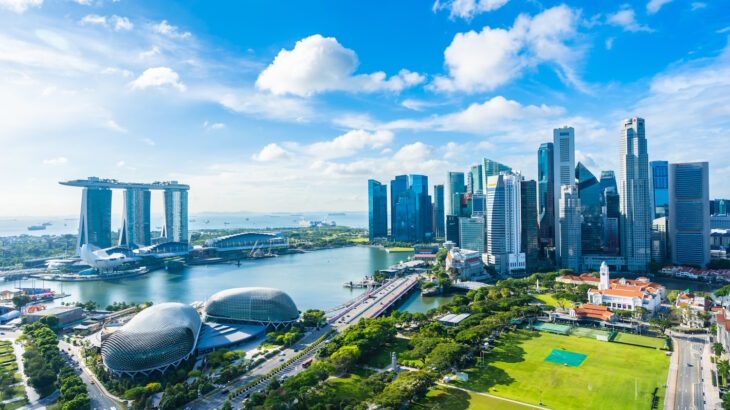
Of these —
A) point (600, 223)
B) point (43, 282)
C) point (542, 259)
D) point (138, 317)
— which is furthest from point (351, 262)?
point (138, 317)

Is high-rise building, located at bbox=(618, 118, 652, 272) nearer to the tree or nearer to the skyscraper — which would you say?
the skyscraper

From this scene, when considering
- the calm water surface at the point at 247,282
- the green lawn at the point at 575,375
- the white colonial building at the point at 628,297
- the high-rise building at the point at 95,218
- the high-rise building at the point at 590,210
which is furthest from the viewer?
the high-rise building at the point at 95,218

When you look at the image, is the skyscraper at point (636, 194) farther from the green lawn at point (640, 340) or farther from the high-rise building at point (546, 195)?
the green lawn at point (640, 340)

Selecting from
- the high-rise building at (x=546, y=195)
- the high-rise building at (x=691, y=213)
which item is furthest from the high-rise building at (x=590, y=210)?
the high-rise building at (x=691, y=213)

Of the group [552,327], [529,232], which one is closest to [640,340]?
[552,327]

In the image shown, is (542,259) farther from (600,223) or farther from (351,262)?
(351,262)

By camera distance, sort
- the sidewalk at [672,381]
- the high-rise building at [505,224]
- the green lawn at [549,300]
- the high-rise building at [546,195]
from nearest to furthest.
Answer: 1. the sidewalk at [672,381]
2. the green lawn at [549,300]
3. the high-rise building at [505,224]
4. the high-rise building at [546,195]
